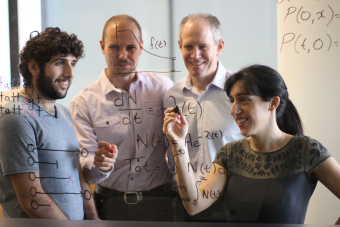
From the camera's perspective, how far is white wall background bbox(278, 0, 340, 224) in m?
0.94

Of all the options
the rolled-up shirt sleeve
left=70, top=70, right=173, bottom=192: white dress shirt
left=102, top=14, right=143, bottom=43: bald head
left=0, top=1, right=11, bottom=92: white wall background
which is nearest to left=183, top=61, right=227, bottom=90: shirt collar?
left=70, top=70, right=173, bottom=192: white dress shirt

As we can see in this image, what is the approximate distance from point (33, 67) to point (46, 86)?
81 mm

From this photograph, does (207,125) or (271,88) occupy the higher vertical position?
(271,88)

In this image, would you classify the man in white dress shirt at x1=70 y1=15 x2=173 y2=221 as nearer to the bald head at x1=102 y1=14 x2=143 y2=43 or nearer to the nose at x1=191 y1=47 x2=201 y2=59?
the bald head at x1=102 y1=14 x2=143 y2=43

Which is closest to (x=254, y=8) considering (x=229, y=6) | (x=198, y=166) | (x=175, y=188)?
(x=229, y=6)

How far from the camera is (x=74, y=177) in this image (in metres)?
1.02

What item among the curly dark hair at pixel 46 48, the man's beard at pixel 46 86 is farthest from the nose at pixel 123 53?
the man's beard at pixel 46 86

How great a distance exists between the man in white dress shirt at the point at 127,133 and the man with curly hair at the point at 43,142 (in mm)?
58

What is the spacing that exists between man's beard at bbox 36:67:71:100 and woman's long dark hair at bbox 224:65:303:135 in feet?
1.89

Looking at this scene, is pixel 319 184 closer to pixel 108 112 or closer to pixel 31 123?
pixel 108 112

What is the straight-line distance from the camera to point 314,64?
95 cm

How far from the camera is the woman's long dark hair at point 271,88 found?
36.2 inches

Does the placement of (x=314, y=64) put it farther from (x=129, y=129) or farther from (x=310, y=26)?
(x=129, y=129)

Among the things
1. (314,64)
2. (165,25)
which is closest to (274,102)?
(314,64)
